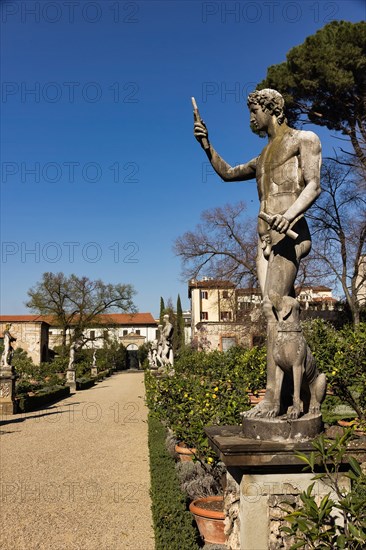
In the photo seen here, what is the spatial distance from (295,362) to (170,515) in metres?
2.26

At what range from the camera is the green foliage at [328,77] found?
48.8 feet

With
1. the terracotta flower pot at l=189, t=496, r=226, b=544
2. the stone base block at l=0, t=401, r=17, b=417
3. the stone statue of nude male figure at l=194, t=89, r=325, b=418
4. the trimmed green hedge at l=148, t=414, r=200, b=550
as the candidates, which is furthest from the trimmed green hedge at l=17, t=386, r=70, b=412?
the stone statue of nude male figure at l=194, t=89, r=325, b=418

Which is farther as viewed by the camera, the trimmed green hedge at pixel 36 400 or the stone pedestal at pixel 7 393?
the trimmed green hedge at pixel 36 400

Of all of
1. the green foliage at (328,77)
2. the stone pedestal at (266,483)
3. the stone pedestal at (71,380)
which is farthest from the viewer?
the stone pedestal at (71,380)

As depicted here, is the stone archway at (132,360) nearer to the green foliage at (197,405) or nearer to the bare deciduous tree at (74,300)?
the bare deciduous tree at (74,300)

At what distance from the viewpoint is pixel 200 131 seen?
366 centimetres

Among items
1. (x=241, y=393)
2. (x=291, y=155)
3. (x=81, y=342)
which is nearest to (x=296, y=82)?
(x=241, y=393)

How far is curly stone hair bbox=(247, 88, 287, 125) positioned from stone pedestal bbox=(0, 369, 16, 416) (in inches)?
553

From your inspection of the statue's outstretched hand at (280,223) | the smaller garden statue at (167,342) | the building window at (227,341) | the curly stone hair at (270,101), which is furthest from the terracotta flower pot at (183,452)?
the building window at (227,341)

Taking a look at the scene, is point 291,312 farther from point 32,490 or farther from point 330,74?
point 330,74

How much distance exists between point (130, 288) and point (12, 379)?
30874mm

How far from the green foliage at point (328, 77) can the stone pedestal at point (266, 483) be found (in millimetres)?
14643

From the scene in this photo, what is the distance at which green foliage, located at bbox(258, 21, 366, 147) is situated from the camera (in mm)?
14867

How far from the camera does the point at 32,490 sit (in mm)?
6484
